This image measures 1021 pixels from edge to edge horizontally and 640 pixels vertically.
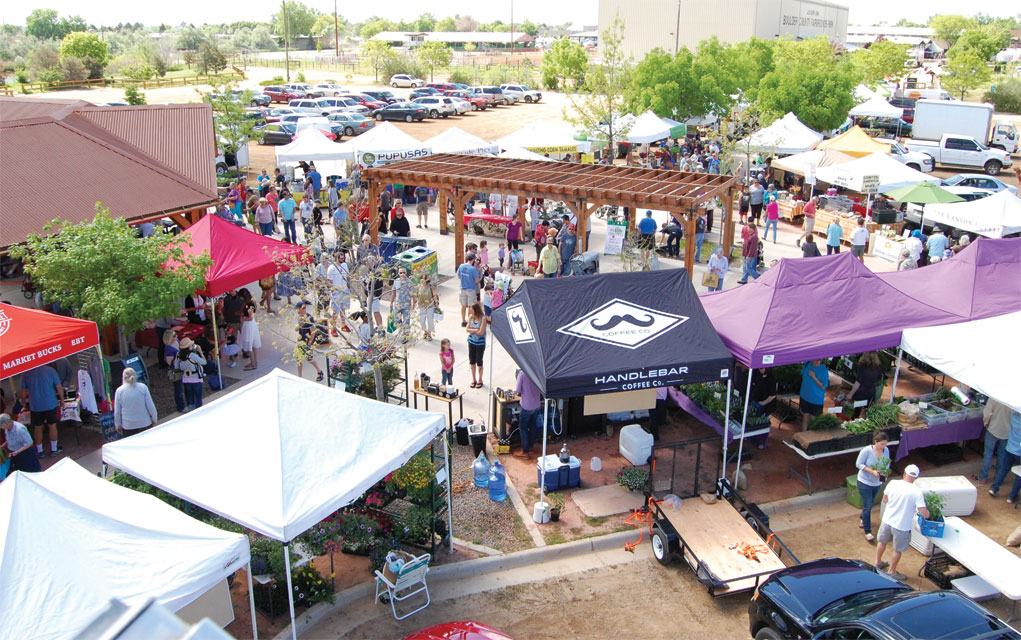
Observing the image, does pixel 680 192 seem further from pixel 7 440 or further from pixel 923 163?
pixel 923 163

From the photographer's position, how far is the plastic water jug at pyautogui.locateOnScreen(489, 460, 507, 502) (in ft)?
32.8

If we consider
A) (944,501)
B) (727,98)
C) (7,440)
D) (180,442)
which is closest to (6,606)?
(180,442)

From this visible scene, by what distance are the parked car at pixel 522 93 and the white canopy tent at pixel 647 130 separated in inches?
1260

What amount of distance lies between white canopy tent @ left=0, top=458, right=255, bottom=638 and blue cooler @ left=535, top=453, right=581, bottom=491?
14.2ft

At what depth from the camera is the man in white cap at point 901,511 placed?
834 centimetres

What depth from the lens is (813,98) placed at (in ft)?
112

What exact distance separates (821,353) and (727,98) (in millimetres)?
25197

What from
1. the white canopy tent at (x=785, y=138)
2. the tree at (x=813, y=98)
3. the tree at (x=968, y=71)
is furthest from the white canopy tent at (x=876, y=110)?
the tree at (x=968, y=71)

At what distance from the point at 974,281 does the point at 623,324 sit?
596cm

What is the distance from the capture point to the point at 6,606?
5707 millimetres

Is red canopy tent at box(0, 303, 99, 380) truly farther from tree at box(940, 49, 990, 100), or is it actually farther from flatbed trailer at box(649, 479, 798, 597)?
tree at box(940, 49, 990, 100)

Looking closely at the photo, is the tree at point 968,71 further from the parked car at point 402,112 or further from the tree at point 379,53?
the tree at point 379,53

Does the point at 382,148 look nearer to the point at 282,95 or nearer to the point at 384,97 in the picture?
the point at 384,97

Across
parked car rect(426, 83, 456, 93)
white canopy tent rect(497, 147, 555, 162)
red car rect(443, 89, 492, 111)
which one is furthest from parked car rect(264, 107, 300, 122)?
white canopy tent rect(497, 147, 555, 162)
